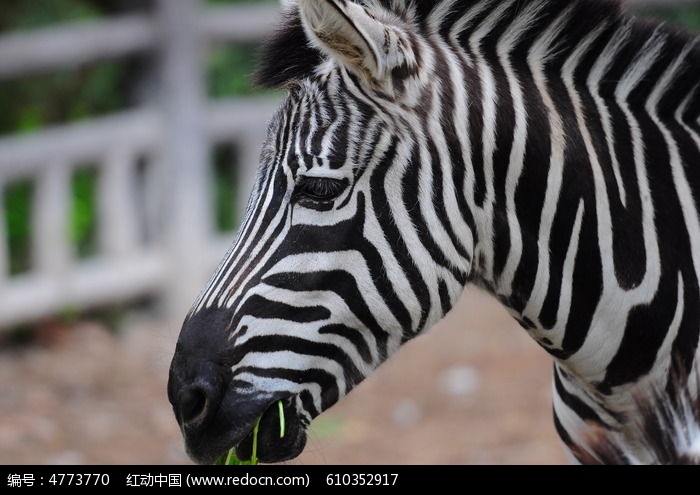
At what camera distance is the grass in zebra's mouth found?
2.96 m

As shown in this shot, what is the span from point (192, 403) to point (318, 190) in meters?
0.66

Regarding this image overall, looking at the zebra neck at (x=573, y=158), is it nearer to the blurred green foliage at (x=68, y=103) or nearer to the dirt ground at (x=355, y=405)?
the dirt ground at (x=355, y=405)

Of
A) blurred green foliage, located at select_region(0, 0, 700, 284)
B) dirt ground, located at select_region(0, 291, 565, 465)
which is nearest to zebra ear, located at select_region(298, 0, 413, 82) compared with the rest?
dirt ground, located at select_region(0, 291, 565, 465)

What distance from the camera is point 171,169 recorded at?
8.53m

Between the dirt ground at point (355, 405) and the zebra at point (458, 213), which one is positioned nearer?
the zebra at point (458, 213)

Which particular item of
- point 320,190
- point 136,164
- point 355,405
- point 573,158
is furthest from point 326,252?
point 136,164

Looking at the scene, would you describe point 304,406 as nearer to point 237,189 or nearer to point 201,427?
point 201,427

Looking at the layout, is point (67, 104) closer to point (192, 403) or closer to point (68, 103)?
point (68, 103)

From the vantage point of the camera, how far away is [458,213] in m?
2.92

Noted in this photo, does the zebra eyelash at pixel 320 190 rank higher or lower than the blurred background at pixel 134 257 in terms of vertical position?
higher

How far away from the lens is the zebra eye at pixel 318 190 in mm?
2857
